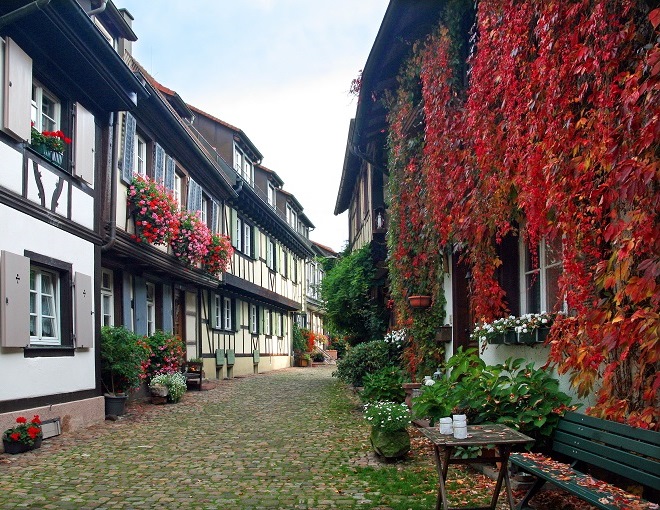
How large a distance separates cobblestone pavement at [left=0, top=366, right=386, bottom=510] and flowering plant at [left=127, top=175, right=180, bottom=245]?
9.64ft

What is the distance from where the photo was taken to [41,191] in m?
8.80

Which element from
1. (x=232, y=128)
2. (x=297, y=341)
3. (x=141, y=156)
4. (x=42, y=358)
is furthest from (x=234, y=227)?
(x=297, y=341)

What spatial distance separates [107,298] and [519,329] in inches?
325

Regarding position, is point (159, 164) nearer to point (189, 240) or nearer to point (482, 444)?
point (189, 240)

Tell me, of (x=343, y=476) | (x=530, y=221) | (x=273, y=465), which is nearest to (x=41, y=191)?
(x=273, y=465)

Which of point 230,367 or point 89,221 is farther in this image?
point 230,367

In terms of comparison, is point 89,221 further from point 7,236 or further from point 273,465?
point 273,465

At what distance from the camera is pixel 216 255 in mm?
15984

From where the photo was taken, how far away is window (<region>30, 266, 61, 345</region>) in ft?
29.1

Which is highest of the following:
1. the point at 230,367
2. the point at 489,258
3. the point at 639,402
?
the point at 489,258

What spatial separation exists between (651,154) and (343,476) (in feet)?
12.8

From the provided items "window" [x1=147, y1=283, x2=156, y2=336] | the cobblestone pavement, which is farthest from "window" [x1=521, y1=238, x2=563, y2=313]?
"window" [x1=147, y1=283, x2=156, y2=336]

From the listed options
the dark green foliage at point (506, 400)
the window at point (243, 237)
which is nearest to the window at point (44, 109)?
the dark green foliage at point (506, 400)

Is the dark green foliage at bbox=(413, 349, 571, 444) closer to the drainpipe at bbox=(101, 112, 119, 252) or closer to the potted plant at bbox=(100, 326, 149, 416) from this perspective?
the potted plant at bbox=(100, 326, 149, 416)
